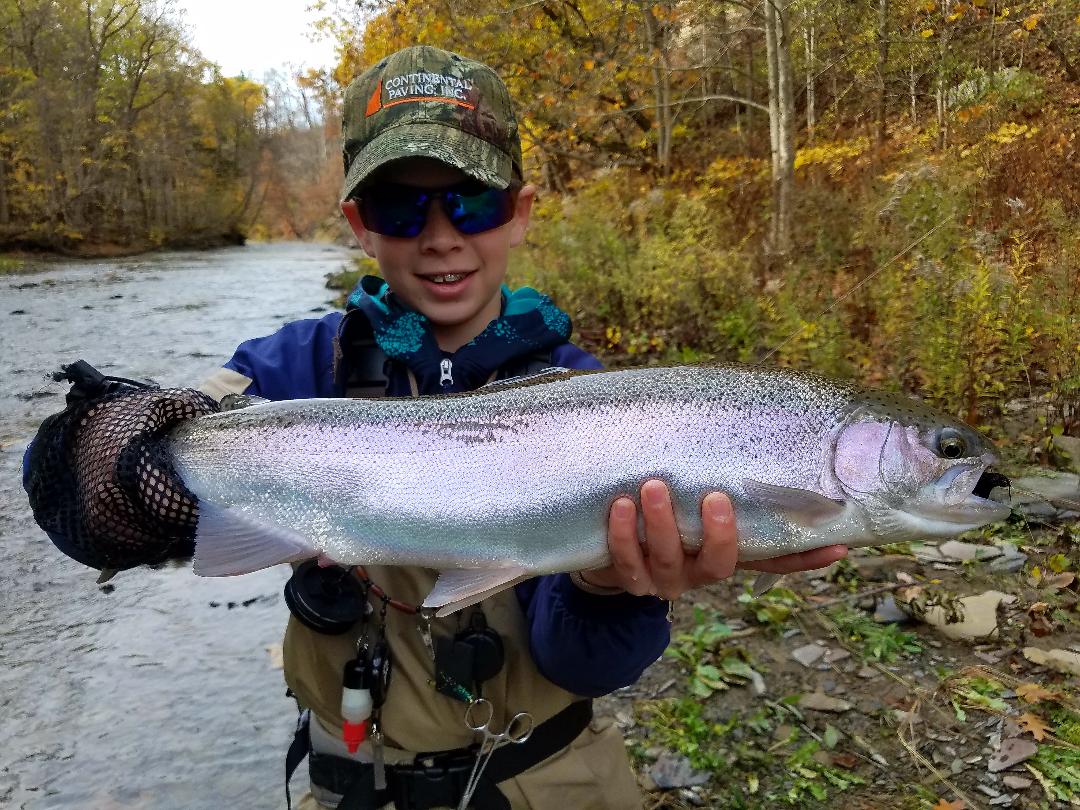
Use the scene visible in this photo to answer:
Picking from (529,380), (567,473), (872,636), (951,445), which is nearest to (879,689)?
(872,636)

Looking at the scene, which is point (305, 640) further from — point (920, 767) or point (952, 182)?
point (952, 182)

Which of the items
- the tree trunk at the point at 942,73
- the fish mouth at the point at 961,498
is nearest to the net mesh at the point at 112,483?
the fish mouth at the point at 961,498

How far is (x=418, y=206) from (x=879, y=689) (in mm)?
2578

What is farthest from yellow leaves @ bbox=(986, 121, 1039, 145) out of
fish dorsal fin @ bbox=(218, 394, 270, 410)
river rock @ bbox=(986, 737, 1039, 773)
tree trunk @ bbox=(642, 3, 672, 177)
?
fish dorsal fin @ bbox=(218, 394, 270, 410)

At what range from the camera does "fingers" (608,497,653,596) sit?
1770 mm

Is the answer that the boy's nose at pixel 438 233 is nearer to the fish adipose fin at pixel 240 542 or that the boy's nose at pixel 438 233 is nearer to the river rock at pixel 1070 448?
the fish adipose fin at pixel 240 542

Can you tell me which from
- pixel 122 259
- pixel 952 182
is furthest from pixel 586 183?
pixel 122 259

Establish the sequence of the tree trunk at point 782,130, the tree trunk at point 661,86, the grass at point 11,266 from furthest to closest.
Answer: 1. the grass at point 11,266
2. the tree trunk at point 661,86
3. the tree trunk at point 782,130

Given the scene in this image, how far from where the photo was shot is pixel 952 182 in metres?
6.49

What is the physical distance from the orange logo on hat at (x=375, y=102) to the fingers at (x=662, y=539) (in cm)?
151

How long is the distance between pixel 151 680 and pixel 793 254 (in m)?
7.59

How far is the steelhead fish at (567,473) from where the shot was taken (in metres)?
1.81

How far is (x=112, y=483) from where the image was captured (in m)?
1.79

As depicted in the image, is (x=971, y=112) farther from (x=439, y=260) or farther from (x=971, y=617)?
(x=439, y=260)
